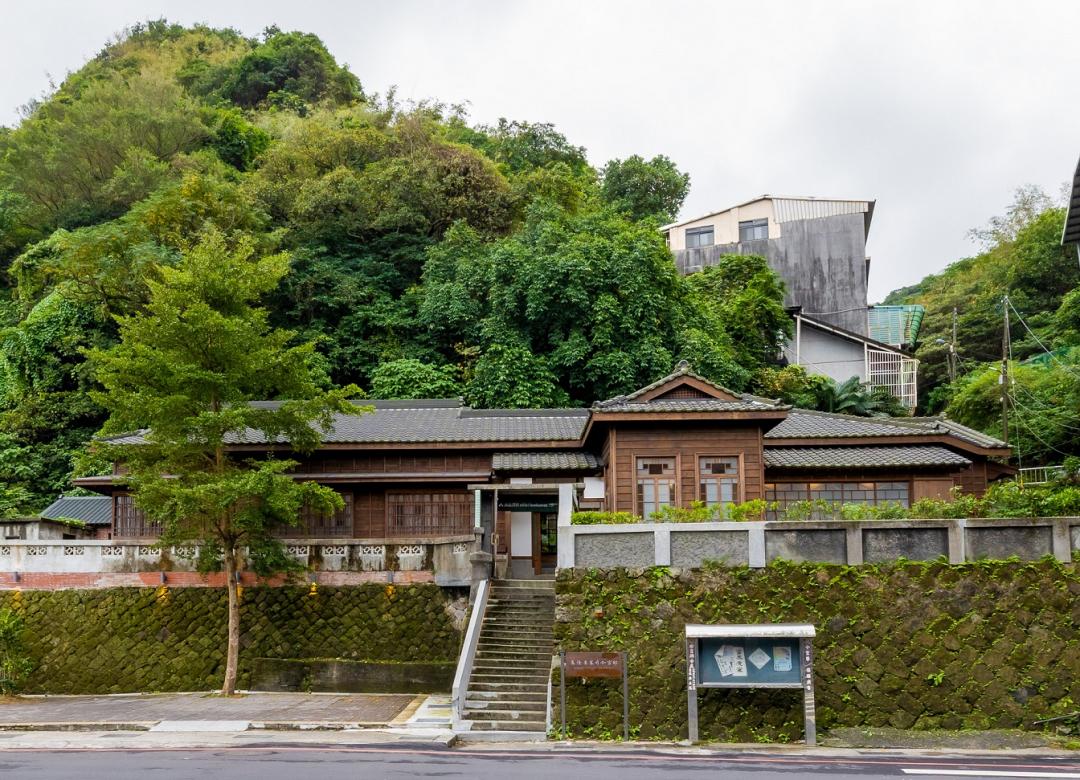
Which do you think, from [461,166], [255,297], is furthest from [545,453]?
[461,166]

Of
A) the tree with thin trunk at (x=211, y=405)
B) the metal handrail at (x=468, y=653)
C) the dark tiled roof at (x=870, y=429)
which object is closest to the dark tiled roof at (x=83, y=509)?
the tree with thin trunk at (x=211, y=405)

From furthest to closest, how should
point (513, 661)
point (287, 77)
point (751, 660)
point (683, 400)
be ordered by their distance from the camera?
1. point (287, 77)
2. point (683, 400)
3. point (513, 661)
4. point (751, 660)

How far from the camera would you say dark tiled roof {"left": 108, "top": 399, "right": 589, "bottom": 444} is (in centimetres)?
2628

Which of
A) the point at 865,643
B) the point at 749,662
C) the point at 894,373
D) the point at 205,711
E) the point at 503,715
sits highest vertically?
the point at 894,373

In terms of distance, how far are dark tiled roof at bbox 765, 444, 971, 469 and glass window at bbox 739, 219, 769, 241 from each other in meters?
25.5

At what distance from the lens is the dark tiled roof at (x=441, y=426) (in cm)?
2628

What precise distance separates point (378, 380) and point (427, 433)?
39.5 ft

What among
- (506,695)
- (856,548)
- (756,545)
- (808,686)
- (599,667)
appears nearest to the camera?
(808,686)

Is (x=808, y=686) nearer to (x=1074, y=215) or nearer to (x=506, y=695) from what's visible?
(x=506, y=695)

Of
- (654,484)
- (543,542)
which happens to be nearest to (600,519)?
(654,484)

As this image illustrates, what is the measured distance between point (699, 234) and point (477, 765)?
137 feet

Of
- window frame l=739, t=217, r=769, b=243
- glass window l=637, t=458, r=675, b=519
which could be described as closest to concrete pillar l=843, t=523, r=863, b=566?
glass window l=637, t=458, r=675, b=519

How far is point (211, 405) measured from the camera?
21.6 meters

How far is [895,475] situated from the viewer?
25859mm
